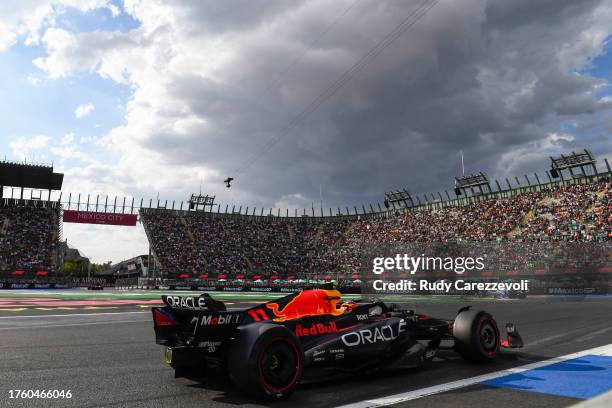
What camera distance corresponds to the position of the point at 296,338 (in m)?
4.97

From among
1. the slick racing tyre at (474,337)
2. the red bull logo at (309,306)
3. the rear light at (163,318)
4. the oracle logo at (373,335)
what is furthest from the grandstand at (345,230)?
the rear light at (163,318)

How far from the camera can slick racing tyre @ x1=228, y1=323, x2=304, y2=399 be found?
4543mm

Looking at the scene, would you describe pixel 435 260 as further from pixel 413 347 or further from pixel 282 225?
pixel 282 225

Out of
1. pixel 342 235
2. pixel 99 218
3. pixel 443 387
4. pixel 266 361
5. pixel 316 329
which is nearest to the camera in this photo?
pixel 266 361

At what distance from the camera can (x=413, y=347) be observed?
20.3ft

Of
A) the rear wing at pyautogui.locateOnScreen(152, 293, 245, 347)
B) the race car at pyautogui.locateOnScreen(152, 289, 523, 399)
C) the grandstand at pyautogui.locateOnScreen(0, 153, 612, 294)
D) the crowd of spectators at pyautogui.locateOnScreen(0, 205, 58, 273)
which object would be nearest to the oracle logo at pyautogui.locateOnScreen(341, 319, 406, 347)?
the race car at pyautogui.locateOnScreen(152, 289, 523, 399)

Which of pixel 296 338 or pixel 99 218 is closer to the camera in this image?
pixel 296 338

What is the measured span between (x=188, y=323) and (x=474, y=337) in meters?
4.08

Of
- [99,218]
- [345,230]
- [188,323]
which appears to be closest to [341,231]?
[345,230]

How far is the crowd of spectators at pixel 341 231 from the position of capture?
43.7m

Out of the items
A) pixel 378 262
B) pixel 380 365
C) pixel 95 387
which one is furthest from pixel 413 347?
pixel 378 262

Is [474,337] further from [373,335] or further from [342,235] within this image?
[342,235]

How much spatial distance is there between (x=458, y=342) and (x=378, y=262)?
3520 centimetres

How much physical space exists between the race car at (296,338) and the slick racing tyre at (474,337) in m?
0.01
